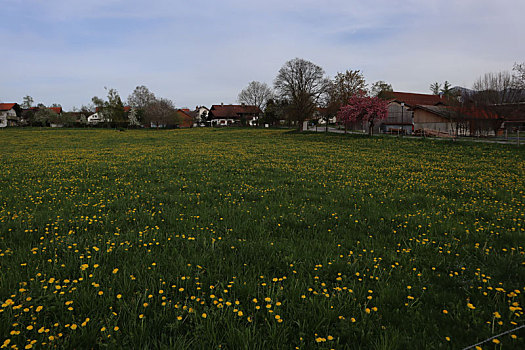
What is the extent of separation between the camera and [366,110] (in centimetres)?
3741

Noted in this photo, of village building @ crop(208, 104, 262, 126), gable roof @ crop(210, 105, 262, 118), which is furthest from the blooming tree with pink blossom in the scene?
gable roof @ crop(210, 105, 262, 118)

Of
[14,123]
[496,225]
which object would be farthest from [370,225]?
[14,123]

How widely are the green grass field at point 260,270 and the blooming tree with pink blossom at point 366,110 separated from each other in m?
31.2

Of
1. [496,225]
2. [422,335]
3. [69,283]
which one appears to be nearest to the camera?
[422,335]

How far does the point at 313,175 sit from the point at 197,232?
24.0ft

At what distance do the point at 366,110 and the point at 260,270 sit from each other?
3779 centimetres

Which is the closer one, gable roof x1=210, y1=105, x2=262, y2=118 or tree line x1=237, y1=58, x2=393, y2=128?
tree line x1=237, y1=58, x2=393, y2=128

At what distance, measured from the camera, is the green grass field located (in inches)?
106

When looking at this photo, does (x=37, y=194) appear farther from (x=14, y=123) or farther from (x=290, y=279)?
(x=14, y=123)

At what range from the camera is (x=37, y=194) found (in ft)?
25.6

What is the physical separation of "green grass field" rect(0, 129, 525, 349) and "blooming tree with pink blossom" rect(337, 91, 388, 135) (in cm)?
3116

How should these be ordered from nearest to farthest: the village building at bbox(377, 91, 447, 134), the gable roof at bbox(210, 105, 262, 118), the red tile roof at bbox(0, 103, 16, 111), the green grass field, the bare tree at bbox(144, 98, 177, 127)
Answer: the green grass field → the village building at bbox(377, 91, 447, 134) → the bare tree at bbox(144, 98, 177, 127) → the red tile roof at bbox(0, 103, 16, 111) → the gable roof at bbox(210, 105, 262, 118)

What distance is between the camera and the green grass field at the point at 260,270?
2.70 m

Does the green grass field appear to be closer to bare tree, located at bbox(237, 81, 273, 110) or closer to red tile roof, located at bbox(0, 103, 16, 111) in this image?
bare tree, located at bbox(237, 81, 273, 110)
